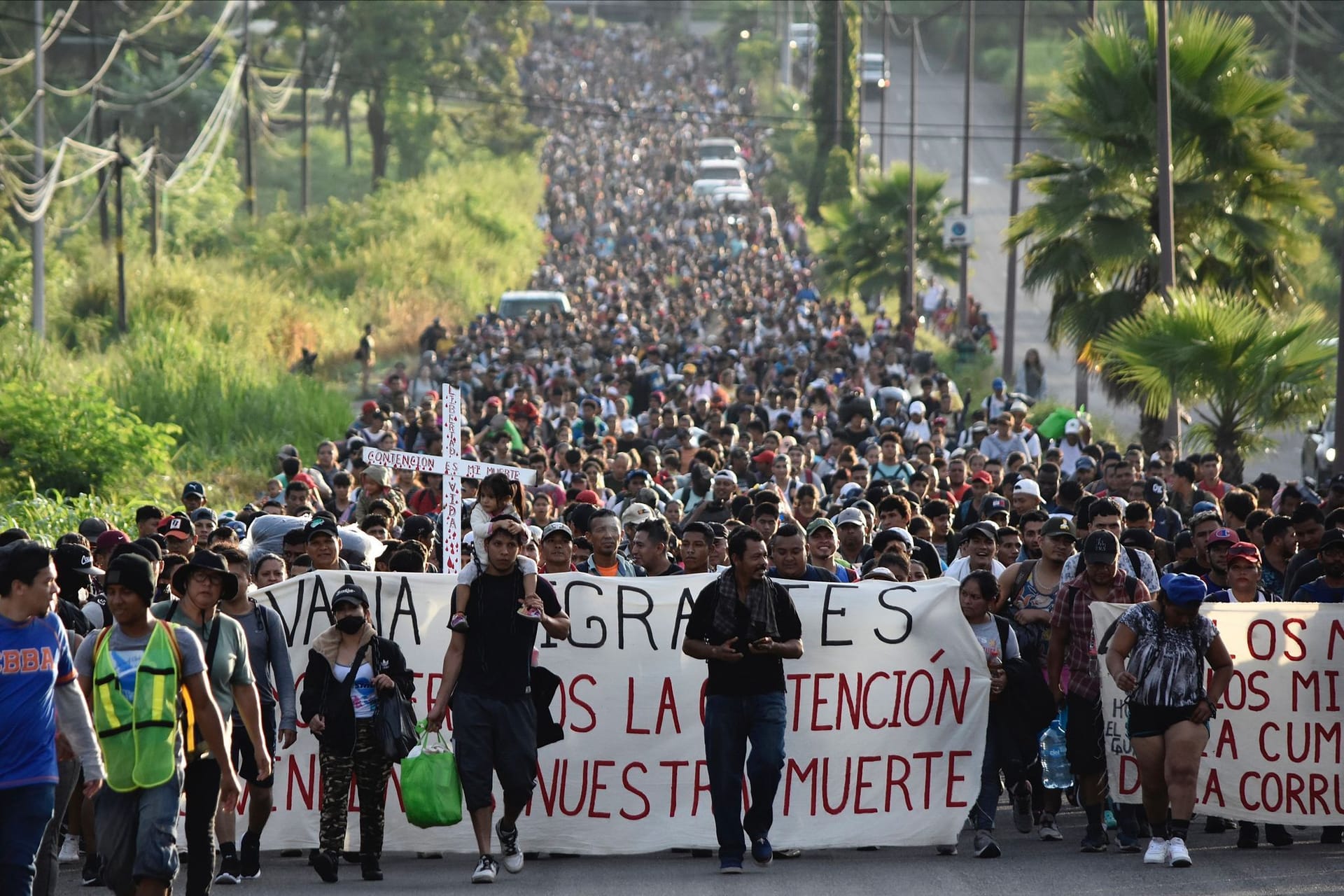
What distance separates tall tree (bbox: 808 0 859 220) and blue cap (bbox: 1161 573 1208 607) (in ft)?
183

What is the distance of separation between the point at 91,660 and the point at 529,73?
3890 inches

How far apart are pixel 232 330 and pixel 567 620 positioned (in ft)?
97.1

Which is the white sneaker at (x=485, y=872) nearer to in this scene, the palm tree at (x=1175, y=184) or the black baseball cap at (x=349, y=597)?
the black baseball cap at (x=349, y=597)

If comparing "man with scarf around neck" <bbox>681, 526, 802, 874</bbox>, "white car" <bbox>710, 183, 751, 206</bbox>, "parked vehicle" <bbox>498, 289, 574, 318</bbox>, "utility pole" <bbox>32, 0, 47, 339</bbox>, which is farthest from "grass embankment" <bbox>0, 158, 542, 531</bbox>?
"man with scarf around neck" <bbox>681, 526, 802, 874</bbox>

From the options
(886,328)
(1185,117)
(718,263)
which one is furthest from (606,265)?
(1185,117)

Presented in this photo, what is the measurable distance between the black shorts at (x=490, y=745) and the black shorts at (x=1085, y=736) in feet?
8.77

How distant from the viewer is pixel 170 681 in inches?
306

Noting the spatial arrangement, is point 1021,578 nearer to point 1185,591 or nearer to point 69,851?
point 1185,591

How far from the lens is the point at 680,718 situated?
10430 millimetres

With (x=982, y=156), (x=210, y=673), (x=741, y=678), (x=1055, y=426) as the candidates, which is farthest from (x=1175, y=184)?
(x=982, y=156)

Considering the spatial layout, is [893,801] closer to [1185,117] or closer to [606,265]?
[1185,117]

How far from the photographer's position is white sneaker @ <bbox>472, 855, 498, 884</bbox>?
9.35 m

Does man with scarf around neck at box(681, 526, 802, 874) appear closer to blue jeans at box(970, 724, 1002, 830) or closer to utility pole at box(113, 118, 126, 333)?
blue jeans at box(970, 724, 1002, 830)

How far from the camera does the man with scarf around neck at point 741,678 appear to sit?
9.50 metres
